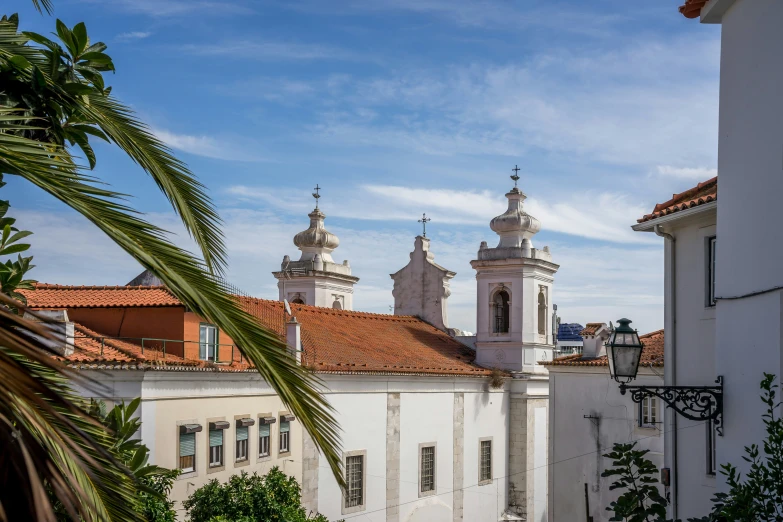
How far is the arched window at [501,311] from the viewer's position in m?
33.9

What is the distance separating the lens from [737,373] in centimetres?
746

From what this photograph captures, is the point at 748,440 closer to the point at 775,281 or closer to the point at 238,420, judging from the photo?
the point at 775,281

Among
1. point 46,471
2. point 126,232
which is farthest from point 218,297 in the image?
point 46,471

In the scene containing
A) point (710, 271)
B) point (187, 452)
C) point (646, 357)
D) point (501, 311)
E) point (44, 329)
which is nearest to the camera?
point (44, 329)

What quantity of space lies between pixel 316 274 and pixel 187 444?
18747mm

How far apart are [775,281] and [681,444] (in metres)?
4.46

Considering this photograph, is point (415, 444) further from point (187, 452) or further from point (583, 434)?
point (187, 452)

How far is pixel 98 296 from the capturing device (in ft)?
69.5

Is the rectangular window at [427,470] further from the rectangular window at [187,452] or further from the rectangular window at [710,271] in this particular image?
the rectangular window at [710,271]

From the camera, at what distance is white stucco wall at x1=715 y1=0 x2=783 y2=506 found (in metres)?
6.90

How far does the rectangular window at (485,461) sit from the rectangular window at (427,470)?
2814mm

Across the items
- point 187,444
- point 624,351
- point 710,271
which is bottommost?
point 187,444

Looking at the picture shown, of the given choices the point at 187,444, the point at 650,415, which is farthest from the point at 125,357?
the point at 650,415

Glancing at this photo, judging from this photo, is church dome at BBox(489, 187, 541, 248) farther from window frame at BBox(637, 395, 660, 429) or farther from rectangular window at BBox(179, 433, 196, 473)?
rectangular window at BBox(179, 433, 196, 473)
